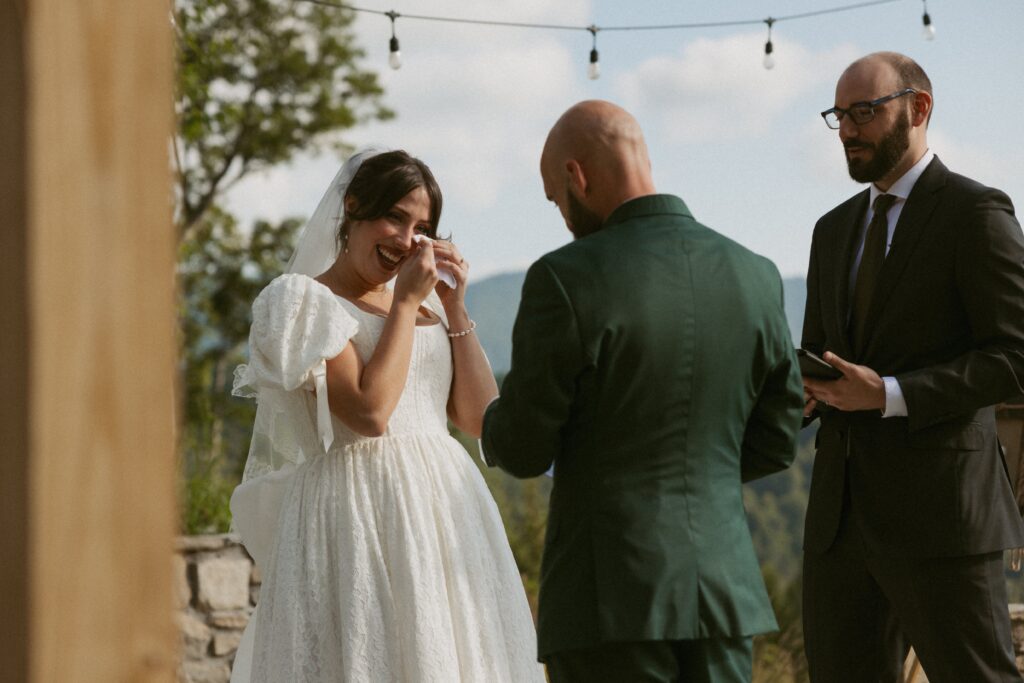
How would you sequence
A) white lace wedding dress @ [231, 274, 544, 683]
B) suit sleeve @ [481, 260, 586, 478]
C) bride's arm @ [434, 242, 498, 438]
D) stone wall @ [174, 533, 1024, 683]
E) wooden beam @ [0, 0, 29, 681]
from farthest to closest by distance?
1. stone wall @ [174, 533, 1024, 683]
2. bride's arm @ [434, 242, 498, 438]
3. white lace wedding dress @ [231, 274, 544, 683]
4. suit sleeve @ [481, 260, 586, 478]
5. wooden beam @ [0, 0, 29, 681]

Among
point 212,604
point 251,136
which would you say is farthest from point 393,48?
point 251,136

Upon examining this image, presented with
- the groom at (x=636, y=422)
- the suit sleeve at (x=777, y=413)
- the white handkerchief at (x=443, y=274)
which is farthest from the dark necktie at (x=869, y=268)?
the white handkerchief at (x=443, y=274)

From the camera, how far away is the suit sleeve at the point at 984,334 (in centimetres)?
287

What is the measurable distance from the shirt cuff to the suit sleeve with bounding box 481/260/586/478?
42.2 inches

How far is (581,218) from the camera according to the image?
229 cm

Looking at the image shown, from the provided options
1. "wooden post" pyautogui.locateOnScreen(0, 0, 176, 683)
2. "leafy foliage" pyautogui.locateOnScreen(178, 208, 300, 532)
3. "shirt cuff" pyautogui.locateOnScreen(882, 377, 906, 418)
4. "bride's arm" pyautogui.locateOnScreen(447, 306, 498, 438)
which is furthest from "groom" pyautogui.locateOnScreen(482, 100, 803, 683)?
"leafy foliage" pyautogui.locateOnScreen(178, 208, 300, 532)

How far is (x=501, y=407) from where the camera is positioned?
7.20 feet

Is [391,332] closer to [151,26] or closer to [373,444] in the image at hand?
[373,444]

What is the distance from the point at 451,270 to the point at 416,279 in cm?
15

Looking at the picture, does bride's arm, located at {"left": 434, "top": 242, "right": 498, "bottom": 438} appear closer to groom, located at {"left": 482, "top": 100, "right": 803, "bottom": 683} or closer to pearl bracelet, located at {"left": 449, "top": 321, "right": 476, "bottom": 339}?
pearl bracelet, located at {"left": 449, "top": 321, "right": 476, "bottom": 339}

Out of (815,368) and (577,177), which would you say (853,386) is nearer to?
(815,368)

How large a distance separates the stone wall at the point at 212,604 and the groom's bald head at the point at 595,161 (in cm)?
342

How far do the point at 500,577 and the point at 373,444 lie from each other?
1.45ft

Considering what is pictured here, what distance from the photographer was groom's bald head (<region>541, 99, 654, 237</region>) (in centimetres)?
224
